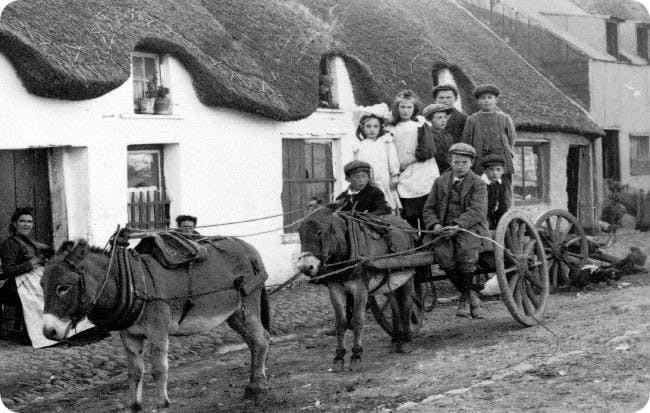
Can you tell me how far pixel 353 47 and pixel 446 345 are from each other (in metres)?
7.71

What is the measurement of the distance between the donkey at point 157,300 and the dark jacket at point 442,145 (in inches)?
123

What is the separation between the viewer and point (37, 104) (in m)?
8.74

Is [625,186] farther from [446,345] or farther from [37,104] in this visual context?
[37,104]

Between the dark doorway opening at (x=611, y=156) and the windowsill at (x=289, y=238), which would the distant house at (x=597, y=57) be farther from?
the windowsill at (x=289, y=238)

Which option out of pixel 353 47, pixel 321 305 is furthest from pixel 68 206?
pixel 353 47

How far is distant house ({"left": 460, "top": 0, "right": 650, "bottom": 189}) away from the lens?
738 inches

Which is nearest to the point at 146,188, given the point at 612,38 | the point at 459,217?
the point at 459,217

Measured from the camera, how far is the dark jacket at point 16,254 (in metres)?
7.95

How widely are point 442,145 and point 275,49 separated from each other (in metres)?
4.66

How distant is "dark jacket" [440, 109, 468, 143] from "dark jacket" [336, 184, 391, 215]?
8.34ft

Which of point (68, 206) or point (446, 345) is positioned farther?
point (68, 206)

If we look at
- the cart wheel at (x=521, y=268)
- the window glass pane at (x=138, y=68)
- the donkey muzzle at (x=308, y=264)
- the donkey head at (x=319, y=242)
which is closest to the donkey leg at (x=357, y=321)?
the donkey head at (x=319, y=242)

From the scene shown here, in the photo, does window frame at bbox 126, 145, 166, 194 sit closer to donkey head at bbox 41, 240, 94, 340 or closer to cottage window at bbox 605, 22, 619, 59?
donkey head at bbox 41, 240, 94, 340

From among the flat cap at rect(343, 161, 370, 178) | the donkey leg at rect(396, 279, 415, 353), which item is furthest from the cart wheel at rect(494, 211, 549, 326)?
the flat cap at rect(343, 161, 370, 178)
